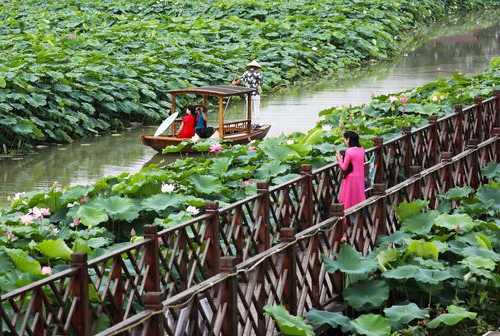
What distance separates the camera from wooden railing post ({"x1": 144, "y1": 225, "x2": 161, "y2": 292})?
26.7 feet

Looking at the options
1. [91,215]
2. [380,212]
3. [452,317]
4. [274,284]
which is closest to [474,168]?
[380,212]

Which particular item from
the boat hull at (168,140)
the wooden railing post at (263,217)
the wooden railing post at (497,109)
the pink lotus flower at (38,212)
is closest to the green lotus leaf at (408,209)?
the wooden railing post at (263,217)

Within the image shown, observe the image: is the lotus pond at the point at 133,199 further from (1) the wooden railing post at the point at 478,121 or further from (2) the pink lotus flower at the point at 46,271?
(1) the wooden railing post at the point at 478,121

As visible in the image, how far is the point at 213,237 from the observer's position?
912cm

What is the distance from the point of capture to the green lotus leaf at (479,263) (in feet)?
29.9

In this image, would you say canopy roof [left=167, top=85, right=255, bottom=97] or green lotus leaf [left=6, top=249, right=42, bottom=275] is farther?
canopy roof [left=167, top=85, right=255, bottom=97]

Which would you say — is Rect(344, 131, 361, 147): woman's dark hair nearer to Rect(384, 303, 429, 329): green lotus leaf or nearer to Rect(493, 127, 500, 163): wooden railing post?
Rect(493, 127, 500, 163): wooden railing post

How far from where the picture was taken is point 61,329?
718 cm

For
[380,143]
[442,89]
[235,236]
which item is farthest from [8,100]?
[235,236]

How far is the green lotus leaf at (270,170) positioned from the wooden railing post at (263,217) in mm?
1919

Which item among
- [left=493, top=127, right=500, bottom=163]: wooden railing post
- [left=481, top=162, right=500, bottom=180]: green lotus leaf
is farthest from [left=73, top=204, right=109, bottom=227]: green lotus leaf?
[left=493, top=127, right=500, bottom=163]: wooden railing post

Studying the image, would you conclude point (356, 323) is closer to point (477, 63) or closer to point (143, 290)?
point (143, 290)

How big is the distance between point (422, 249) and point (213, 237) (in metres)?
1.67

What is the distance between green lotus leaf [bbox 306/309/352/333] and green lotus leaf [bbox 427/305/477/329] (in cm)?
65
